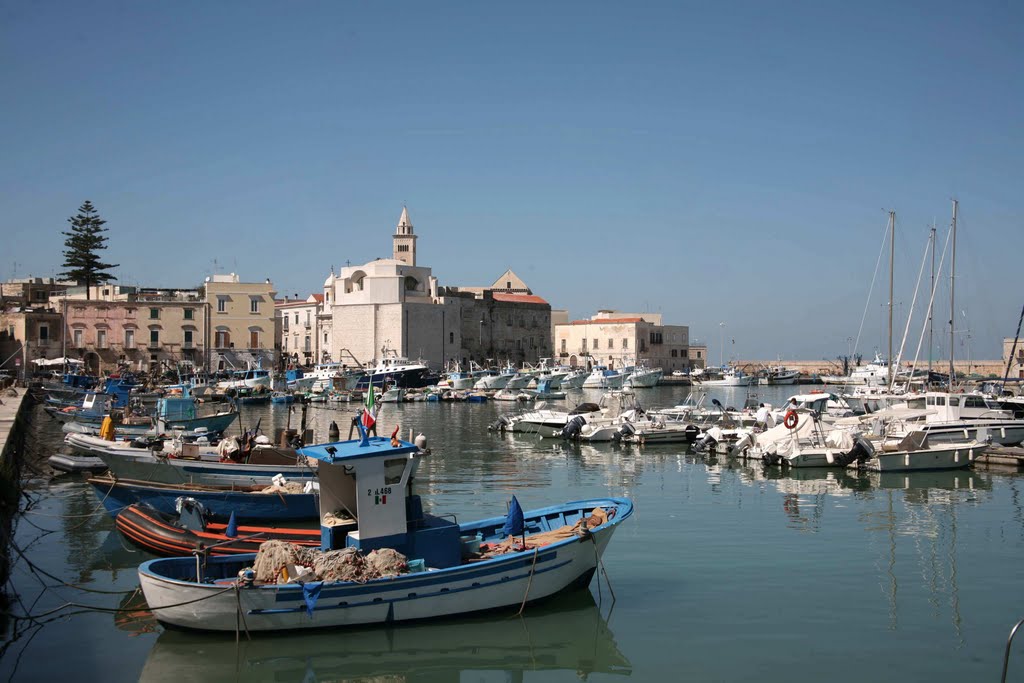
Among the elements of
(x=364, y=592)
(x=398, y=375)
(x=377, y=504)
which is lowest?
(x=364, y=592)

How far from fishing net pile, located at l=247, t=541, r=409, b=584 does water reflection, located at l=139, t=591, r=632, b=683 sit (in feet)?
2.47

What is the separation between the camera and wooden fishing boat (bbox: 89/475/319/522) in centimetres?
1756

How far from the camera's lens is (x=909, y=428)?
94.4ft

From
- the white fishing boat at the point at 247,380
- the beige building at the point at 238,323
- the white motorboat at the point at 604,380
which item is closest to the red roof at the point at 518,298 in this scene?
the white motorboat at the point at 604,380

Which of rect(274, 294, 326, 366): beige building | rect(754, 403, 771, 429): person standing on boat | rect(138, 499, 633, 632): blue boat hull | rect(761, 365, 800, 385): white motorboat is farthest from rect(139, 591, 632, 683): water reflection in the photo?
rect(761, 365, 800, 385): white motorboat

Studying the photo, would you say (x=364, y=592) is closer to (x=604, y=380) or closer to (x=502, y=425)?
(x=502, y=425)

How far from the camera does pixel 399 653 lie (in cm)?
1133

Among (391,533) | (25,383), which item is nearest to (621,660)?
(391,533)

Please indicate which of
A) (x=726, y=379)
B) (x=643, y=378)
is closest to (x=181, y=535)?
(x=643, y=378)

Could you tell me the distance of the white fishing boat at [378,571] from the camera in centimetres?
1127

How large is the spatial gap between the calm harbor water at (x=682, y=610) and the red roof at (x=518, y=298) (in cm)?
7374

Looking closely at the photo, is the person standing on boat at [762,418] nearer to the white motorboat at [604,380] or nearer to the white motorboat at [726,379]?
the white motorboat at [604,380]

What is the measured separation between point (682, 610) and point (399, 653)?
3.92 metres

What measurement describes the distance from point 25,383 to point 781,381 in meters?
73.5
